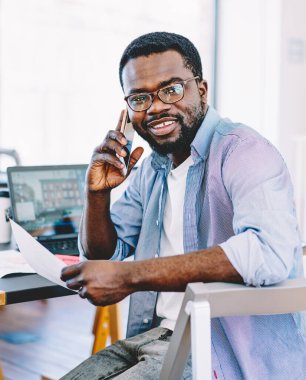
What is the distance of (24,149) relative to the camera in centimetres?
408

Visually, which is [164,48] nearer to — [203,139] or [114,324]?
[203,139]

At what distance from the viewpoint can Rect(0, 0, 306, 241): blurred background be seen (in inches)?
159

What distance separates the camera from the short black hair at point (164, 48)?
153 centimetres

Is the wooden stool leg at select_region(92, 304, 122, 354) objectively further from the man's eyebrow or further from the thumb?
the man's eyebrow

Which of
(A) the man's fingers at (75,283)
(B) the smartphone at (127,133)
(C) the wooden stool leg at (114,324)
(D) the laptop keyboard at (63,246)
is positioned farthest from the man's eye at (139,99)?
(C) the wooden stool leg at (114,324)

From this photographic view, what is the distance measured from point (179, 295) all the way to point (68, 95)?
2887mm

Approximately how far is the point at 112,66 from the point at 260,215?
3.30 m

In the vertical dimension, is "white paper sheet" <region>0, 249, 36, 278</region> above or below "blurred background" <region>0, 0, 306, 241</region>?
below

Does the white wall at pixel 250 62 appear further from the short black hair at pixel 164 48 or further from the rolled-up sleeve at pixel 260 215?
the rolled-up sleeve at pixel 260 215

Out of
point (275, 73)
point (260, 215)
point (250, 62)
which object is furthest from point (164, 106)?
point (250, 62)

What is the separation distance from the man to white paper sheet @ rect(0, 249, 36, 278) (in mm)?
207

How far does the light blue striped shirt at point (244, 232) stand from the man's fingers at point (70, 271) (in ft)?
0.89

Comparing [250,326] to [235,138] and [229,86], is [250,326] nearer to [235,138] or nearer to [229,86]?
[235,138]

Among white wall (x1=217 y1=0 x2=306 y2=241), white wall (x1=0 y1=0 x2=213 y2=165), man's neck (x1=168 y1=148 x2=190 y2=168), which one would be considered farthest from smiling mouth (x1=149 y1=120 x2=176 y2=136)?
white wall (x1=217 y1=0 x2=306 y2=241)
